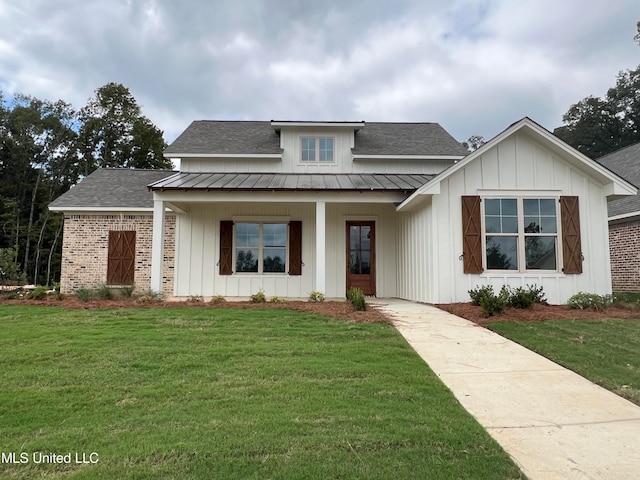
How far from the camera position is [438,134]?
49.7 ft

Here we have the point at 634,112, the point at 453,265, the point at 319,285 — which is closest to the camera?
the point at 453,265

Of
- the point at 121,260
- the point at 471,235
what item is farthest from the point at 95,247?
the point at 471,235

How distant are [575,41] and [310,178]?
19.8 meters

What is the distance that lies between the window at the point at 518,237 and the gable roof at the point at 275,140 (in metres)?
4.55

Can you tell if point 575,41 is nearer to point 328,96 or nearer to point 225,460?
point 328,96

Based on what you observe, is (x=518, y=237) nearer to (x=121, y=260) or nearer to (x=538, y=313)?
(x=538, y=313)

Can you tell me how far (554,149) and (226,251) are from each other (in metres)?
9.00

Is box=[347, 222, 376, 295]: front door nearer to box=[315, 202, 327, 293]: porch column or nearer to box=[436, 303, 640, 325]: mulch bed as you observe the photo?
box=[315, 202, 327, 293]: porch column

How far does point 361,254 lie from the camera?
12.1 m

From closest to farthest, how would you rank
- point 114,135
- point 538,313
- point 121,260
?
point 538,313
point 121,260
point 114,135

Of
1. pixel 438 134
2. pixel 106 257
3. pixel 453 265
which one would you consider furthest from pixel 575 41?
pixel 106 257

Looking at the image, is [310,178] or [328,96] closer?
[310,178]

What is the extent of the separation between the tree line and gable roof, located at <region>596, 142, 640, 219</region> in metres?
29.5

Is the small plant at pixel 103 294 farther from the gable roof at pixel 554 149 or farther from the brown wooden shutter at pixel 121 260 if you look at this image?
the gable roof at pixel 554 149
